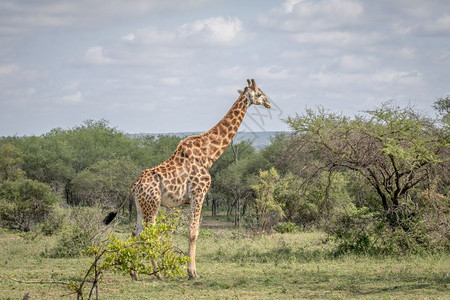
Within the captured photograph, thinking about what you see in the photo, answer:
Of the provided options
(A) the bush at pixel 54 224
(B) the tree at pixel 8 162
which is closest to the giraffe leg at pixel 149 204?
(A) the bush at pixel 54 224

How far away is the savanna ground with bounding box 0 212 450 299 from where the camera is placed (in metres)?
9.84

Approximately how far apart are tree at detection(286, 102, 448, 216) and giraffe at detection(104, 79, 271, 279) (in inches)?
98.0

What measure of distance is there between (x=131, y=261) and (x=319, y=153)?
8198 millimetres

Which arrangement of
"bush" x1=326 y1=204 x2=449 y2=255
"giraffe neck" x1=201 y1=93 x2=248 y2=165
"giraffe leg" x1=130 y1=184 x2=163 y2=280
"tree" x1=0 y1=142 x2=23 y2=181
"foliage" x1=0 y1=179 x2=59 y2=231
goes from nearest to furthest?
"giraffe leg" x1=130 y1=184 x2=163 y2=280
"giraffe neck" x1=201 y1=93 x2=248 y2=165
"bush" x1=326 y1=204 x2=449 y2=255
"foliage" x1=0 y1=179 x2=59 y2=231
"tree" x1=0 y1=142 x2=23 y2=181

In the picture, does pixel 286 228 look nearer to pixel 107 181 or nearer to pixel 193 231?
pixel 193 231

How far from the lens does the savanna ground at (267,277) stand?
32.3 ft

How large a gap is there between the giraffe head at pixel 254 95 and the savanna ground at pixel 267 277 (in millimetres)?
3828

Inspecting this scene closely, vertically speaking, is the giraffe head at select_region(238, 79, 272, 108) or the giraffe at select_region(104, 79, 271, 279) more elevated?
the giraffe head at select_region(238, 79, 272, 108)

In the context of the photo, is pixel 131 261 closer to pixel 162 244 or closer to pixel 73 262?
pixel 162 244

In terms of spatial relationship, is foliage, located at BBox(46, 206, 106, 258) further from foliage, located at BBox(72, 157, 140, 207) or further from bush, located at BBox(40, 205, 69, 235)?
foliage, located at BBox(72, 157, 140, 207)

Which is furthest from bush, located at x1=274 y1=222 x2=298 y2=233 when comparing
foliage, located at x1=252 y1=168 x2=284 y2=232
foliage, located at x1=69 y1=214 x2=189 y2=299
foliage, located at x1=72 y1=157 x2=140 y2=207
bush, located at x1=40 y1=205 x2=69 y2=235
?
foliage, located at x1=69 y1=214 x2=189 y2=299

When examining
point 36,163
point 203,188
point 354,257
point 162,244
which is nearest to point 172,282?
point 203,188

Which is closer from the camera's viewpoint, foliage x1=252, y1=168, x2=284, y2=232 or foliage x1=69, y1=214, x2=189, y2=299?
foliage x1=69, y1=214, x2=189, y2=299

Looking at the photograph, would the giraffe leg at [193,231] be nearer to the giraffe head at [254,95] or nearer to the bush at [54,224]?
the giraffe head at [254,95]
